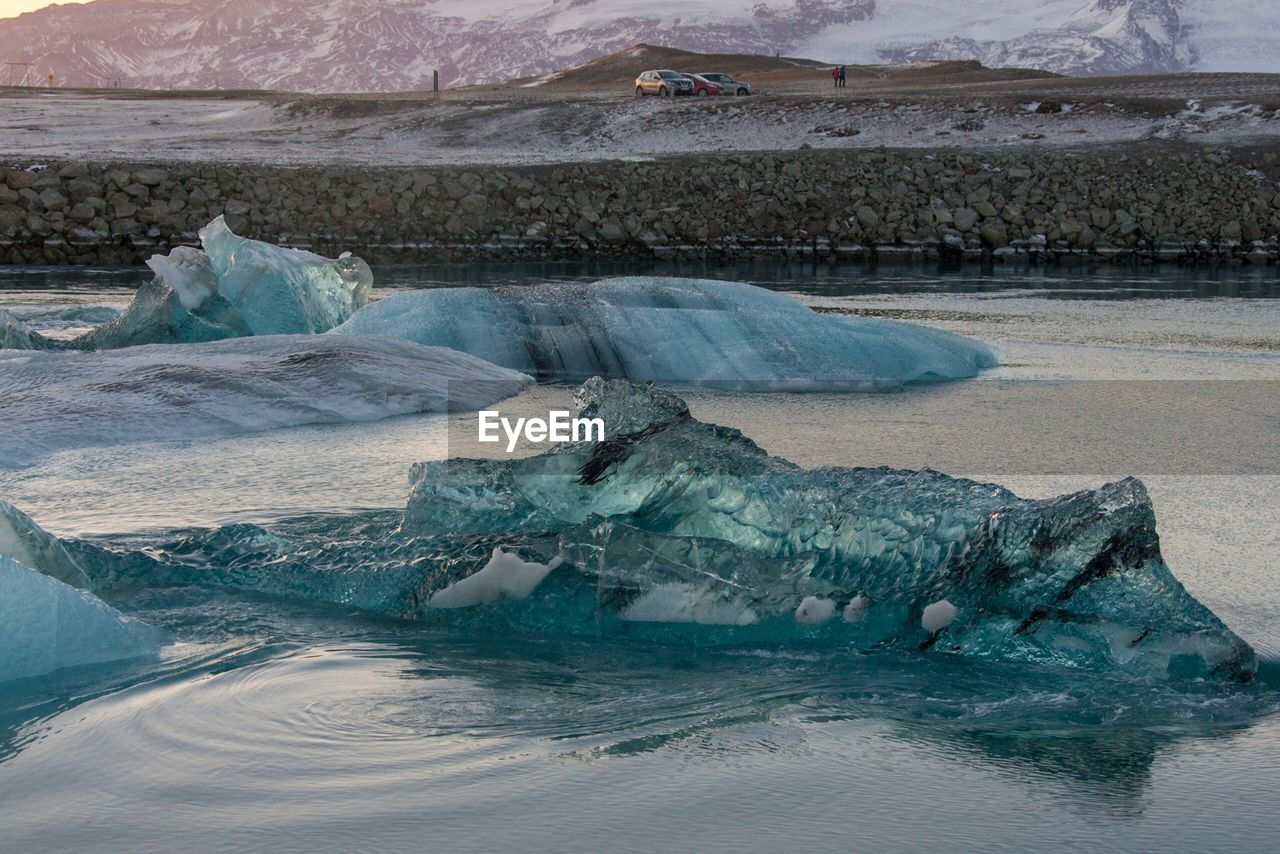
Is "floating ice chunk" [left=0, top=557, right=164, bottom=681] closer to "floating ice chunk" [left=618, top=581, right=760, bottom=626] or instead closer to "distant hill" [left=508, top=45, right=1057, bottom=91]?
"floating ice chunk" [left=618, top=581, right=760, bottom=626]

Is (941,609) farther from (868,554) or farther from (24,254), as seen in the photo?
(24,254)

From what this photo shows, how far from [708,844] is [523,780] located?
0.38 metres

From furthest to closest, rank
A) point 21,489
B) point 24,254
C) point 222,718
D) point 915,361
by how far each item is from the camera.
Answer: point 24,254 < point 915,361 < point 21,489 < point 222,718

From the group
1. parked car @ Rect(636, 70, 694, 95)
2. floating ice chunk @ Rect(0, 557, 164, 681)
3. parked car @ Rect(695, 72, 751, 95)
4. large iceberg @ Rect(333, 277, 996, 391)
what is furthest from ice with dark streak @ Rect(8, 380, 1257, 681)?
parked car @ Rect(695, 72, 751, 95)

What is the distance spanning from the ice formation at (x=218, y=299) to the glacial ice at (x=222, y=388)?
1.10m

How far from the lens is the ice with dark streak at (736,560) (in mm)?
3092

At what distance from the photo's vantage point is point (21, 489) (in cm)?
458

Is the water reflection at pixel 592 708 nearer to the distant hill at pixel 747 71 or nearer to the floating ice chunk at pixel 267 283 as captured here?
the floating ice chunk at pixel 267 283

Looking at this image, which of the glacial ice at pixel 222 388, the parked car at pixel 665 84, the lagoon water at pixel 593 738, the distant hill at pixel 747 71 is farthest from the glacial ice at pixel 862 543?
the distant hill at pixel 747 71

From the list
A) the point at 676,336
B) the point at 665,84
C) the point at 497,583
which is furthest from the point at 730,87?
the point at 497,583

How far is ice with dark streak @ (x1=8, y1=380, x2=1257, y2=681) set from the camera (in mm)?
3092

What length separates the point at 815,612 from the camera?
10.5 ft

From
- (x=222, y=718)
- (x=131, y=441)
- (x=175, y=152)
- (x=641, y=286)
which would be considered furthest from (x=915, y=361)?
(x=175, y=152)

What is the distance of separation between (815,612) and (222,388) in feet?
12.6
